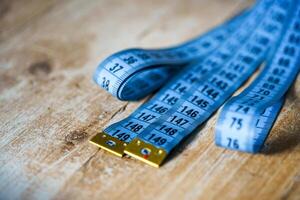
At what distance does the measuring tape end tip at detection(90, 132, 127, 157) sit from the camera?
4.33 ft

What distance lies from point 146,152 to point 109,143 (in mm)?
121

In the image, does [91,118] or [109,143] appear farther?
[91,118]

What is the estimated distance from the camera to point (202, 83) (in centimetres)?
Result: 157

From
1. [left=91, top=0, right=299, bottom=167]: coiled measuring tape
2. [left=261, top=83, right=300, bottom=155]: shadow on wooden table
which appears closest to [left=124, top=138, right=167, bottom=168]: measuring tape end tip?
[left=91, top=0, right=299, bottom=167]: coiled measuring tape

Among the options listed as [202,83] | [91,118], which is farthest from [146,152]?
[202,83]

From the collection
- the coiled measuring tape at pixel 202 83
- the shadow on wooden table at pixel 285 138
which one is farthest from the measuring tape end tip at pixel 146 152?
the shadow on wooden table at pixel 285 138

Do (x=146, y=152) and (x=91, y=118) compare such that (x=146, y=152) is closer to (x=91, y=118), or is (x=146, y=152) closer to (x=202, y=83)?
(x=91, y=118)

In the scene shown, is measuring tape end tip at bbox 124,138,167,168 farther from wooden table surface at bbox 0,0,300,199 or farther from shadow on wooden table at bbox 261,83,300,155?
shadow on wooden table at bbox 261,83,300,155

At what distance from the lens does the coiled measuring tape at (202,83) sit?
4.27ft

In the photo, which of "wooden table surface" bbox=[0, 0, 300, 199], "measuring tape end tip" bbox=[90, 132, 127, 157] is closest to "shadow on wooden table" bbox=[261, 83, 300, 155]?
"wooden table surface" bbox=[0, 0, 300, 199]

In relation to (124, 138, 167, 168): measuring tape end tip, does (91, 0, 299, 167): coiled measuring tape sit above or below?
above

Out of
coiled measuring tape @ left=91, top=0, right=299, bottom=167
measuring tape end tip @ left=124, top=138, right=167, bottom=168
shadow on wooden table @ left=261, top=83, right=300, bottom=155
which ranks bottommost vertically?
shadow on wooden table @ left=261, top=83, right=300, bottom=155

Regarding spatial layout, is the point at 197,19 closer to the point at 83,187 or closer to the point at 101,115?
the point at 101,115

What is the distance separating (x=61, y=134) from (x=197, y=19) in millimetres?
857
